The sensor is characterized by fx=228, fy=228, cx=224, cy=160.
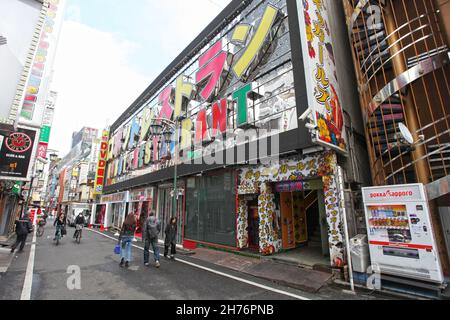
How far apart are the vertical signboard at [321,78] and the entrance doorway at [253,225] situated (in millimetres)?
5024

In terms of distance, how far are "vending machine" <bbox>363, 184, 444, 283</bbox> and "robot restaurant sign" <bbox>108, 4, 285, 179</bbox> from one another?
401cm

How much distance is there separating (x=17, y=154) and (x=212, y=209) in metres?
9.33

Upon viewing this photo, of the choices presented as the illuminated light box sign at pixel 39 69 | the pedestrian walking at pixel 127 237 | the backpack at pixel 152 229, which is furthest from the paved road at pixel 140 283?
the illuminated light box sign at pixel 39 69

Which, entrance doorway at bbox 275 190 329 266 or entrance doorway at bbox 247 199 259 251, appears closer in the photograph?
entrance doorway at bbox 275 190 329 266

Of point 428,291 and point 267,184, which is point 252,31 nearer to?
point 267,184

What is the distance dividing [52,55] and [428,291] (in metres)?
16.3

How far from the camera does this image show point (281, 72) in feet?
33.7

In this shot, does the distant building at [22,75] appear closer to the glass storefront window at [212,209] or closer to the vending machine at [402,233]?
the glass storefront window at [212,209]

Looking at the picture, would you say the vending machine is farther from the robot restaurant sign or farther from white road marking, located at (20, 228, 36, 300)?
white road marking, located at (20, 228, 36, 300)

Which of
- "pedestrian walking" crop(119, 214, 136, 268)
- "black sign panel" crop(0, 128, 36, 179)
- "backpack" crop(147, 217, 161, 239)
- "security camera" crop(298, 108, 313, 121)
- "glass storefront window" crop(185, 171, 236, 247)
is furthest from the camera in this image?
"glass storefront window" crop(185, 171, 236, 247)

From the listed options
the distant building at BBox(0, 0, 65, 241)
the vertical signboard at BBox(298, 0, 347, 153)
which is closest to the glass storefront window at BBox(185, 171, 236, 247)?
the vertical signboard at BBox(298, 0, 347, 153)

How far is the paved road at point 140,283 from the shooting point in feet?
18.3

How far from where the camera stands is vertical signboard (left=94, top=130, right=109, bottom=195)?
3180 cm

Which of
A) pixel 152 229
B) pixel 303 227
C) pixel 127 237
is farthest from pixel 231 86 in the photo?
pixel 127 237
